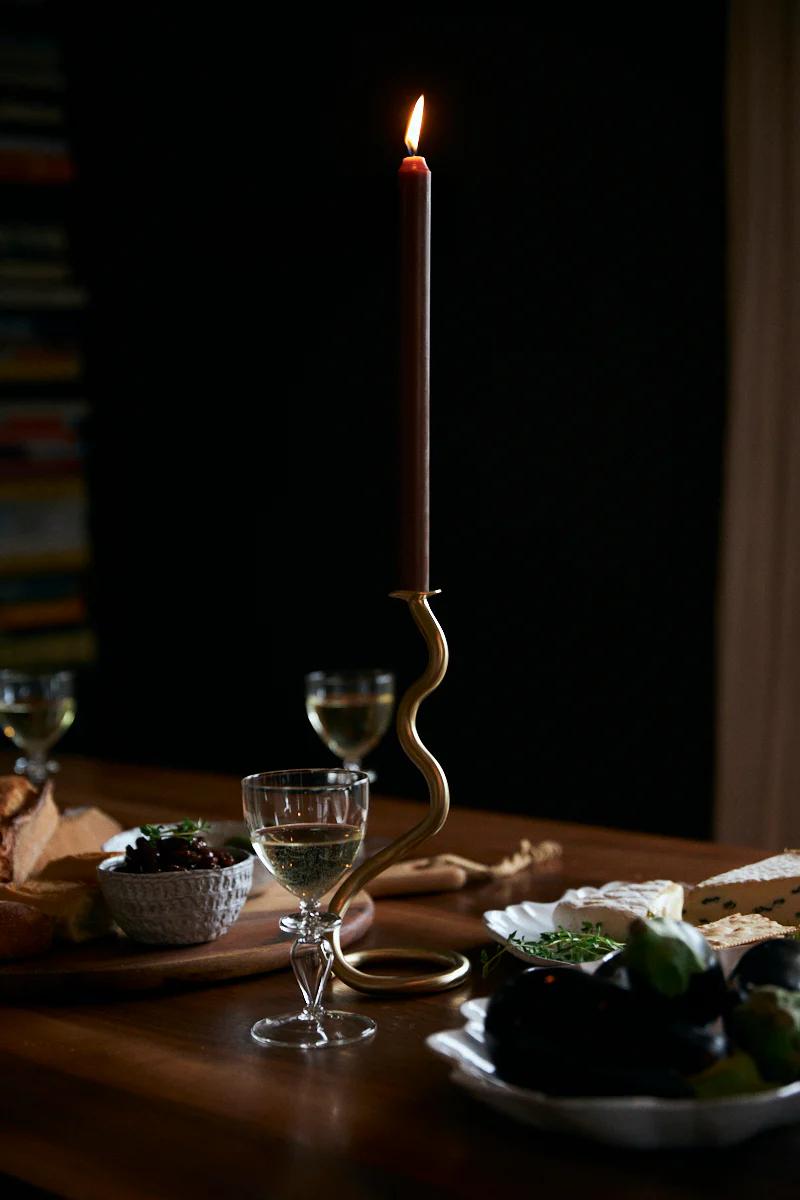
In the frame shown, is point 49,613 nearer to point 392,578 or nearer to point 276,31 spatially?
point 392,578

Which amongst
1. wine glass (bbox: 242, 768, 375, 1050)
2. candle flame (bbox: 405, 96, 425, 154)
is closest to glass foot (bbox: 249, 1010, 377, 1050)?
wine glass (bbox: 242, 768, 375, 1050)

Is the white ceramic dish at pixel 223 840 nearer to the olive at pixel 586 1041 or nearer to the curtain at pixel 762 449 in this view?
the olive at pixel 586 1041

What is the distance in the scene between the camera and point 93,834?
5.04 ft

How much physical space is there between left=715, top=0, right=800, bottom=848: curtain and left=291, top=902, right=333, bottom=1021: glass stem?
6.96ft

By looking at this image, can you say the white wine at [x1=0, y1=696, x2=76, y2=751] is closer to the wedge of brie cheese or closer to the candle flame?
the wedge of brie cheese

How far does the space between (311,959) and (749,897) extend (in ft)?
1.35

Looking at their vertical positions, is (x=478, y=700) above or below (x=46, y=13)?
below

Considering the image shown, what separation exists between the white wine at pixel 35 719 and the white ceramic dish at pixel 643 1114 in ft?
4.01

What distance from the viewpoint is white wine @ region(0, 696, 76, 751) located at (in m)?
1.98

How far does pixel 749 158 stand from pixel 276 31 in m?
1.45

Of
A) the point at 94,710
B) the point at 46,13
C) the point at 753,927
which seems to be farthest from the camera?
the point at 94,710

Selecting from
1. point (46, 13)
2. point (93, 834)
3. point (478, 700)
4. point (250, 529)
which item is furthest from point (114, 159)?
point (93, 834)

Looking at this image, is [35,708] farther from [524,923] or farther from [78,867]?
[524,923]

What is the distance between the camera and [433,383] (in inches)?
139
